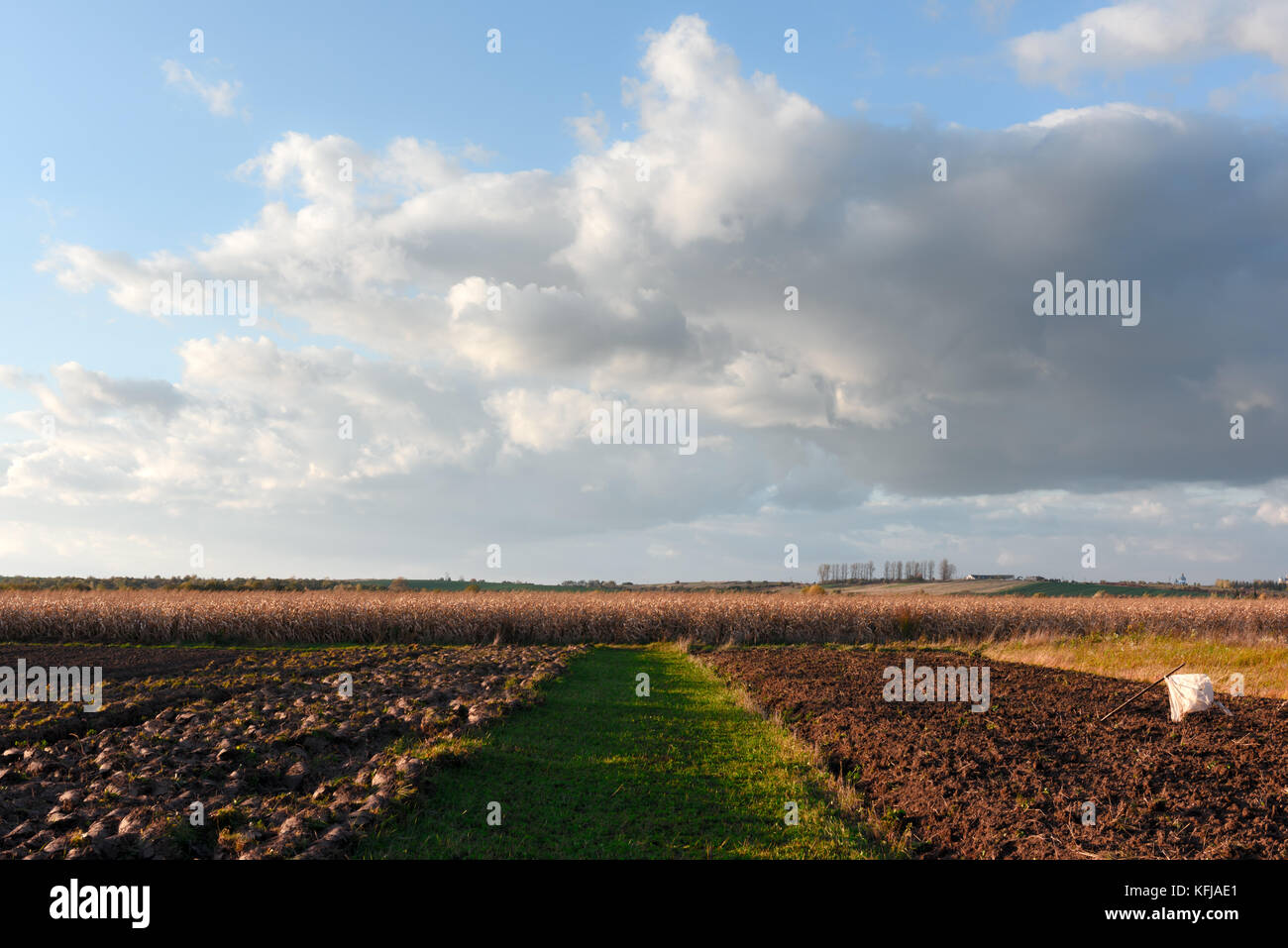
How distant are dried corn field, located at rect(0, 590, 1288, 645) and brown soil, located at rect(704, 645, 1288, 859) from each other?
19594mm

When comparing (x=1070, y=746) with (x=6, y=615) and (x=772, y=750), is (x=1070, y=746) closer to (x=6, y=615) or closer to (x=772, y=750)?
(x=772, y=750)

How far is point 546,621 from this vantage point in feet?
120

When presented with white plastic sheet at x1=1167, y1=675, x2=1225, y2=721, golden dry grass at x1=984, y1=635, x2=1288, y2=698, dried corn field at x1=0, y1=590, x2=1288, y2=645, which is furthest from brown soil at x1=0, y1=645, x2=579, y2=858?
golden dry grass at x1=984, y1=635, x2=1288, y2=698

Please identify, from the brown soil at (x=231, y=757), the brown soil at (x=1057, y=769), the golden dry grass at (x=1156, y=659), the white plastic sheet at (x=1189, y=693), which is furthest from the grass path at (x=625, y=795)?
the golden dry grass at (x=1156, y=659)

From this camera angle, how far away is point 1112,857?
6.96 m

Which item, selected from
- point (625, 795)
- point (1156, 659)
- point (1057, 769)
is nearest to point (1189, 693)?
point (1057, 769)

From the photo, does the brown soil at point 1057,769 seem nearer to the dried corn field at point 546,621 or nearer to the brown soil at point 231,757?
the brown soil at point 231,757

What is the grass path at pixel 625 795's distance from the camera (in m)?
7.70

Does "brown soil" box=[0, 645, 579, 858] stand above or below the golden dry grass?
above

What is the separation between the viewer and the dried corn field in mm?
35531

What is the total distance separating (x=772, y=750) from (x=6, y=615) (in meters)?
41.6

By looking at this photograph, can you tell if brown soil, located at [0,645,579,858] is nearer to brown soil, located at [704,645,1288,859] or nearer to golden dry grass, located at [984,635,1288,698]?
brown soil, located at [704,645,1288,859]
